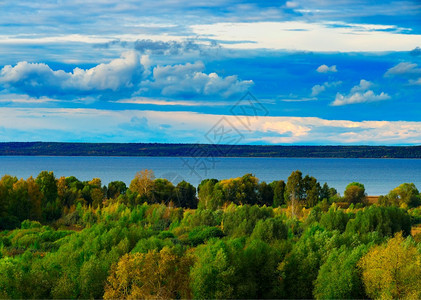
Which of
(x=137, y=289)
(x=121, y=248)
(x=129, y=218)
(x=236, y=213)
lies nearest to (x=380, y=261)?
(x=137, y=289)

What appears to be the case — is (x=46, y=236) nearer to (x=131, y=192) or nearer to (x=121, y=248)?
(x=121, y=248)

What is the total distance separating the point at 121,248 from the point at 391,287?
1329 centimetres

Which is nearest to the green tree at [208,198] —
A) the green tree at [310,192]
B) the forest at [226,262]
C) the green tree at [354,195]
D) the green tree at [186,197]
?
the green tree at [186,197]

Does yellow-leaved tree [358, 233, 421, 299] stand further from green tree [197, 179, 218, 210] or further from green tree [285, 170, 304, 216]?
green tree [285, 170, 304, 216]

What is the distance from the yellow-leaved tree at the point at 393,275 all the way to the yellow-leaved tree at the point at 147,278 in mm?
8484

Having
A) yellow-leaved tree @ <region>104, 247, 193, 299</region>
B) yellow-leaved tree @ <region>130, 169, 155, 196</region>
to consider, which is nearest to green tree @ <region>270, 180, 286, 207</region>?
yellow-leaved tree @ <region>130, 169, 155, 196</region>

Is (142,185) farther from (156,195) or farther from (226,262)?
(226,262)

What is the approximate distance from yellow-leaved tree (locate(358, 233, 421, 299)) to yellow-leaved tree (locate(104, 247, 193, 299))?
8.48 meters

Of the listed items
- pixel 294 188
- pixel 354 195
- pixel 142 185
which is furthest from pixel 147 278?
pixel 354 195

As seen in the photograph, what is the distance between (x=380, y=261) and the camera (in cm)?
2422

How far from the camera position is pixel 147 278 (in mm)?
22672

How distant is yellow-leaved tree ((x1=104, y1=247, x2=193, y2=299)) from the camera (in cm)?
2255

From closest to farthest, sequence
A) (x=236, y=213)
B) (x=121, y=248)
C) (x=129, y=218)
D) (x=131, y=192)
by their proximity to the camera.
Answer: (x=121, y=248)
(x=236, y=213)
(x=129, y=218)
(x=131, y=192)

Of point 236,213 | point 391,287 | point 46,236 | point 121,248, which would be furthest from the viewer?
point 236,213
